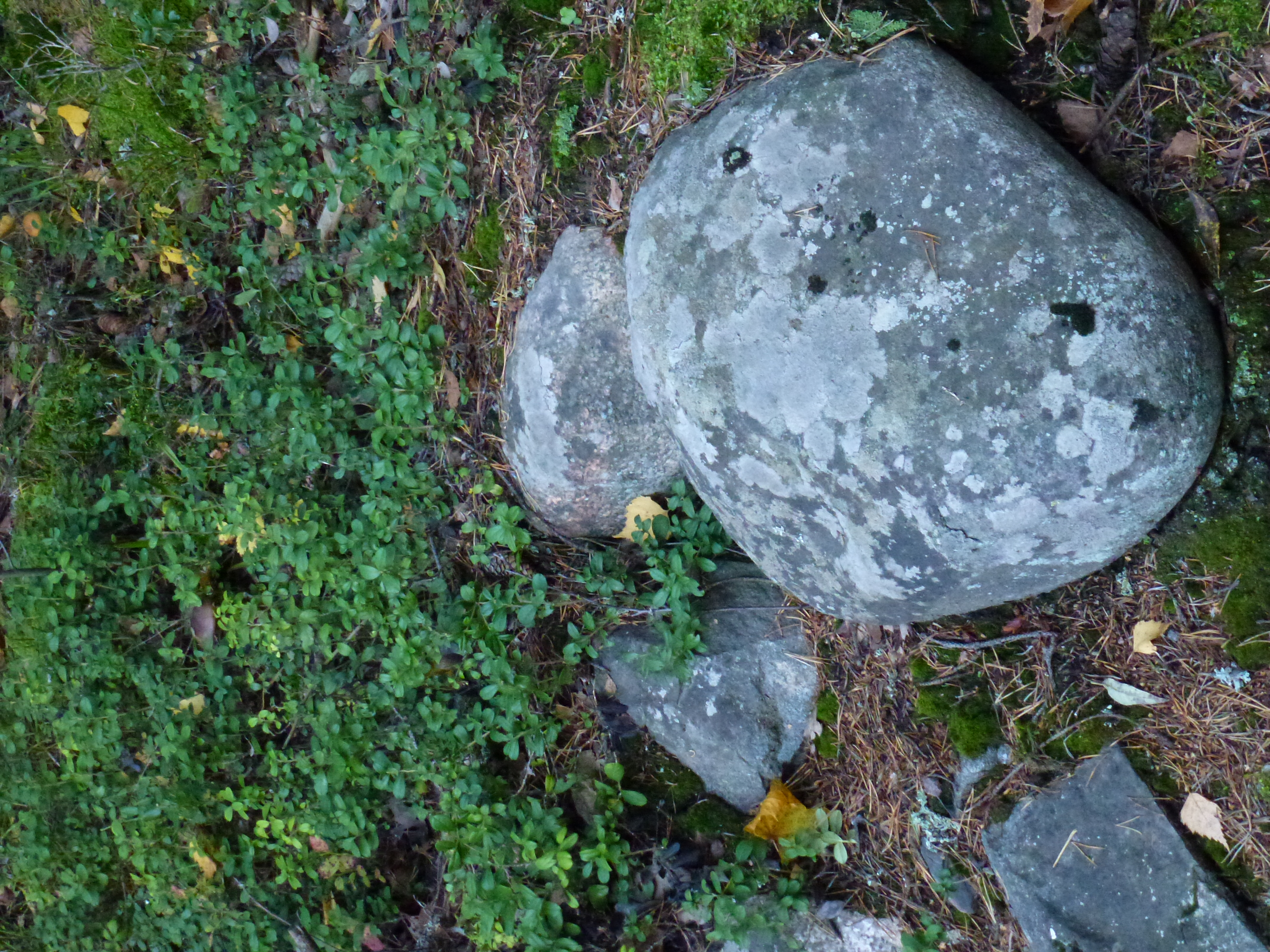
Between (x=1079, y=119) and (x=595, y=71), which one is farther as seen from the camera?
(x=595, y=71)

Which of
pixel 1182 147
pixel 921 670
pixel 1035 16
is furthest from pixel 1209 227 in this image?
pixel 921 670

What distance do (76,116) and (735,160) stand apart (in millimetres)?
3959

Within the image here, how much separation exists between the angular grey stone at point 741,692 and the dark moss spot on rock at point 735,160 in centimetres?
152

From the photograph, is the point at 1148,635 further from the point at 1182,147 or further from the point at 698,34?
the point at 698,34

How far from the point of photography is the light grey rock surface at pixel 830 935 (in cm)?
289

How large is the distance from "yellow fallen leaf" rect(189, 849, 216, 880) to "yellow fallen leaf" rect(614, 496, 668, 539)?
8.47 ft

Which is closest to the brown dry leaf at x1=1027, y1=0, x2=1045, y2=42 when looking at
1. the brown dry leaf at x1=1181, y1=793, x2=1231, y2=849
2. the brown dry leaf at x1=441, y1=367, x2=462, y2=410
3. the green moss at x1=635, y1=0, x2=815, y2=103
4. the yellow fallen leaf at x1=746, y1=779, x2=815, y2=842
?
the green moss at x1=635, y1=0, x2=815, y2=103

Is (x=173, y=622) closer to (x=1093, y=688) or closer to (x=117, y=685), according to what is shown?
(x=117, y=685)

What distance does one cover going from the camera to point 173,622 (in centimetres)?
403

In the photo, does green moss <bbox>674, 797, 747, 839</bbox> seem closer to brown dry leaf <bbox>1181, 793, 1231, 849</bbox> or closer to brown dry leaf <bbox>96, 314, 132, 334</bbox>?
brown dry leaf <bbox>1181, 793, 1231, 849</bbox>

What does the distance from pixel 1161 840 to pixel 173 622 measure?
4130 mm

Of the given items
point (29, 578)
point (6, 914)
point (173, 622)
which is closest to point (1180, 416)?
point (173, 622)

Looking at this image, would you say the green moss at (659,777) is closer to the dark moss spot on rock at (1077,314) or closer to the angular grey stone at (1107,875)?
the angular grey stone at (1107,875)

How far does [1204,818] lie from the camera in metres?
2.23
